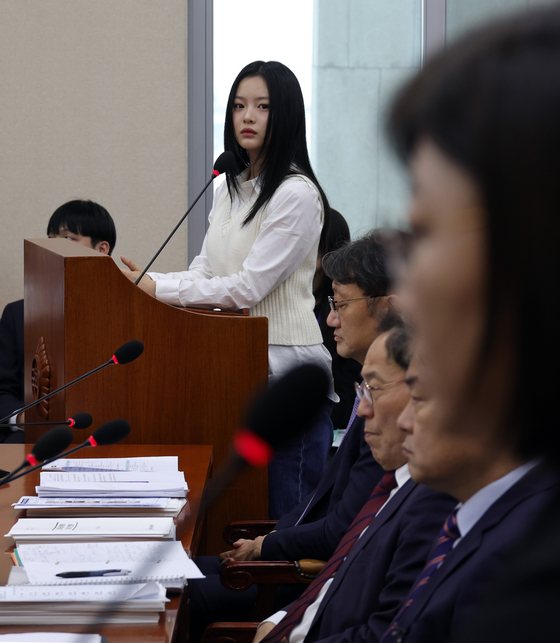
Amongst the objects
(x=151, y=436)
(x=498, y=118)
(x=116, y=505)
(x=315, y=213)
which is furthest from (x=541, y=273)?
(x=315, y=213)

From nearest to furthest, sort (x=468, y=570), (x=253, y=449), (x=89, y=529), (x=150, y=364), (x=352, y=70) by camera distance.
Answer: (x=253, y=449), (x=468, y=570), (x=89, y=529), (x=150, y=364), (x=352, y=70)

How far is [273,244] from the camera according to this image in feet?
6.70

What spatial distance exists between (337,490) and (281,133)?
1082mm

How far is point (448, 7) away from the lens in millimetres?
3947

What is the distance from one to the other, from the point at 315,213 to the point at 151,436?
80cm

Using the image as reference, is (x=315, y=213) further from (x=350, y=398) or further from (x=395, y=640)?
(x=395, y=640)

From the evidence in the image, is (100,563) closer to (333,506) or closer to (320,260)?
(333,506)

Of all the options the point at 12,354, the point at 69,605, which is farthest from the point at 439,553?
the point at 12,354

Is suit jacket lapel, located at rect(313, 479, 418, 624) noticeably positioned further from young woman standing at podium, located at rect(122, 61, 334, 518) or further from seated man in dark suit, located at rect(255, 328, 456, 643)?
young woman standing at podium, located at rect(122, 61, 334, 518)

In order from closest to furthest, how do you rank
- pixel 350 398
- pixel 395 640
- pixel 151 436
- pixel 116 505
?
1. pixel 395 640
2. pixel 116 505
3. pixel 151 436
4. pixel 350 398

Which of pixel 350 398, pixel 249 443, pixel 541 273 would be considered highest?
pixel 541 273

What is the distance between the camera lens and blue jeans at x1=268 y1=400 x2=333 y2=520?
6.51 feet

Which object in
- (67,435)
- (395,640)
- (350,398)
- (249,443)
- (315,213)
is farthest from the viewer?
(350,398)

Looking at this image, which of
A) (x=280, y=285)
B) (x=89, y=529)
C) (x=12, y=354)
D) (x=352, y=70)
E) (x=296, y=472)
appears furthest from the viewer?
(x=352, y=70)
